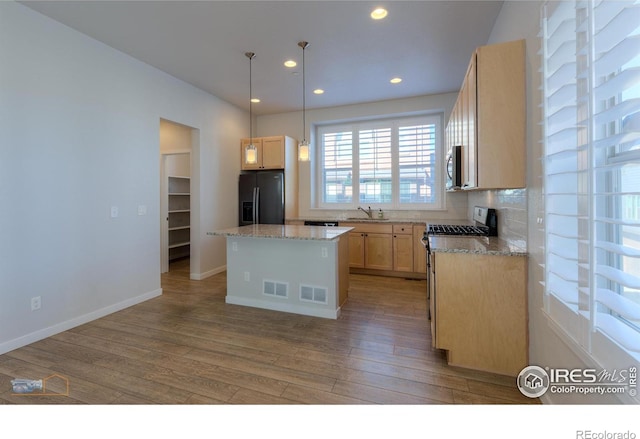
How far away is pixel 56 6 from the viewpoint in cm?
251

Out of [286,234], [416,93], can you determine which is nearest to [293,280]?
[286,234]

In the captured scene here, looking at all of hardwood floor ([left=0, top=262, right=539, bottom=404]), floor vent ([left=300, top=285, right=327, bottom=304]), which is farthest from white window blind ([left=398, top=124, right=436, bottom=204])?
floor vent ([left=300, top=285, right=327, bottom=304])

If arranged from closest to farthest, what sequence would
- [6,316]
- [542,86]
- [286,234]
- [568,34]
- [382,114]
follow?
[568,34], [542,86], [6,316], [286,234], [382,114]

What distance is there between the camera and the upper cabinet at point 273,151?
5164 millimetres

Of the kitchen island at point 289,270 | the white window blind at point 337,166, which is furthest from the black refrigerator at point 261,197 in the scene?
the kitchen island at point 289,270

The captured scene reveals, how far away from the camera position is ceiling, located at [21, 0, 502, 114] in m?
2.57

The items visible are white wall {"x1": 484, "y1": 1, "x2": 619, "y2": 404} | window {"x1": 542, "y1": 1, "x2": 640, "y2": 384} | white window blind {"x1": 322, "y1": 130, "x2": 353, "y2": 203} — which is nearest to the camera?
window {"x1": 542, "y1": 1, "x2": 640, "y2": 384}

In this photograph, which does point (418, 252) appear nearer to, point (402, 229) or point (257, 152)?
point (402, 229)

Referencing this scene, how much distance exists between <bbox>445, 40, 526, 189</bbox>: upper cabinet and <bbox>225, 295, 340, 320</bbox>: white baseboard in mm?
1912

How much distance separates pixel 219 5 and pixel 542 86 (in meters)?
2.62

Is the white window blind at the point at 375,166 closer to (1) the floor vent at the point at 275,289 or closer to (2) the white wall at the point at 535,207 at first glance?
(1) the floor vent at the point at 275,289

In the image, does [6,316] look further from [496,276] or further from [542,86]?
[542,86]

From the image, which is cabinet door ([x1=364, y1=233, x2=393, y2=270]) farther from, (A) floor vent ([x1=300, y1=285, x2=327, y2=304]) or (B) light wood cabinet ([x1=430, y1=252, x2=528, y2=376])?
(B) light wood cabinet ([x1=430, y1=252, x2=528, y2=376])

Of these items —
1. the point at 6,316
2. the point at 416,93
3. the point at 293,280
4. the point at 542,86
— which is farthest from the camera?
the point at 416,93
